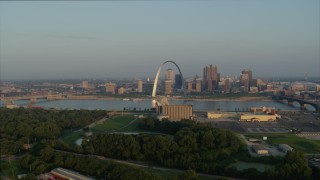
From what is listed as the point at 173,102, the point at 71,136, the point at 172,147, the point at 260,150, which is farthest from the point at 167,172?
the point at 173,102

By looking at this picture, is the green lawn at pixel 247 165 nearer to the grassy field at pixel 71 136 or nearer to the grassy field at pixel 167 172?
the grassy field at pixel 167 172

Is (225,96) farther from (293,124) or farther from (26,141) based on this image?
(26,141)

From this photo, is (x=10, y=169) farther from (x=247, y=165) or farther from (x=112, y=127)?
(x=112, y=127)

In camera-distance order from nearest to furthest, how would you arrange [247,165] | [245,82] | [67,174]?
[67,174], [247,165], [245,82]

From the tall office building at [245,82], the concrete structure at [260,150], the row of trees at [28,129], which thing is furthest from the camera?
the tall office building at [245,82]

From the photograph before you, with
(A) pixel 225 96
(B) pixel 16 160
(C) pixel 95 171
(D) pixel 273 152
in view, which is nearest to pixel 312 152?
(D) pixel 273 152

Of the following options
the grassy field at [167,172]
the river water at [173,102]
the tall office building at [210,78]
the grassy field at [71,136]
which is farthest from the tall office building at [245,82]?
the grassy field at [167,172]
